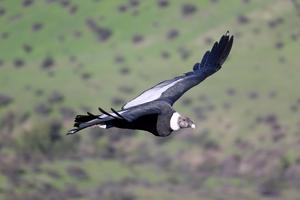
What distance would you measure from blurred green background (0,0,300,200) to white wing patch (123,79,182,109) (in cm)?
6213

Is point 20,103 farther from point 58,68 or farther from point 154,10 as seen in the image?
point 154,10

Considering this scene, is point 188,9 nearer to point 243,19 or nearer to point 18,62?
point 243,19

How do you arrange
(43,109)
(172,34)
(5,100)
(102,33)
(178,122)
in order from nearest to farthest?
1. (178,122)
2. (5,100)
3. (43,109)
4. (172,34)
5. (102,33)

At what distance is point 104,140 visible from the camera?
359ft

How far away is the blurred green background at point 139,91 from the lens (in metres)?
97.8

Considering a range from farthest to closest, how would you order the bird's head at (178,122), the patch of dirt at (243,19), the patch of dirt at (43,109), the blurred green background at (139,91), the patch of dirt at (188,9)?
the patch of dirt at (188,9)
the patch of dirt at (243,19)
the patch of dirt at (43,109)
the blurred green background at (139,91)
the bird's head at (178,122)

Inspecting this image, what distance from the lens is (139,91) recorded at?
106875 mm

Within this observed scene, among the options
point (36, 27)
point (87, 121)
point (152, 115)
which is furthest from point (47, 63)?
point (87, 121)

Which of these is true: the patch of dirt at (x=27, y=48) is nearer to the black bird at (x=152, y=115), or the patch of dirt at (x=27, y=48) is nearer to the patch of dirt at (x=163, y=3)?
the patch of dirt at (x=163, y=3)

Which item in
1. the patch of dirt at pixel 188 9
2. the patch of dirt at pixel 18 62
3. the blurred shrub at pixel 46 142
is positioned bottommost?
the blurred shrub at pixel 46 142

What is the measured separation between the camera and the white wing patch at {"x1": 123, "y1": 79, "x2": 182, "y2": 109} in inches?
1129

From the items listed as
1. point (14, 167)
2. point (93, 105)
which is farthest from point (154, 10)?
point (14, 167)

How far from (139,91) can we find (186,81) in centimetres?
7597

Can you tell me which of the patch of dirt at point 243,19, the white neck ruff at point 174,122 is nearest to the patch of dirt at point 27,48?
the patch of dirt at point 243,19
